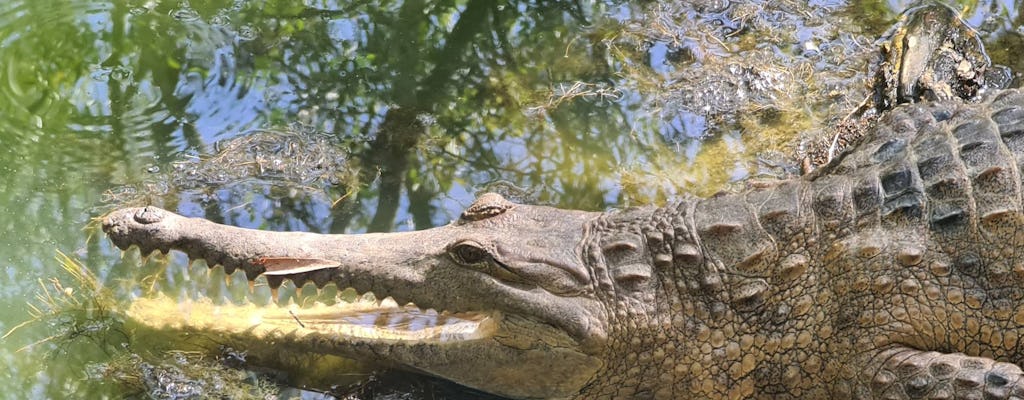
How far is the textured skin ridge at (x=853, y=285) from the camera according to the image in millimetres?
4273

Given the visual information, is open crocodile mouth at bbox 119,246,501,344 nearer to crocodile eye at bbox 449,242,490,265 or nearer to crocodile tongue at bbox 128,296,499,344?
crocodile tongue at bbox 128,296,499,344

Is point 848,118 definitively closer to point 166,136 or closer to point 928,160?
point 928,160

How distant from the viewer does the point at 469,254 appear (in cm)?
447

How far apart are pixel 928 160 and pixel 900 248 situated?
0.50m

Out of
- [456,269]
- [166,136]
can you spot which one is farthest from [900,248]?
[166,136]

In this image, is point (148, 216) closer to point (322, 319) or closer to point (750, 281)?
point (322, 319)

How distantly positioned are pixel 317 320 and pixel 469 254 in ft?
3.42

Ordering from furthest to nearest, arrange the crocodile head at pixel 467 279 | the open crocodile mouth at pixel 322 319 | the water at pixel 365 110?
the water at pixel 365 110
the open crocodile mouth at pixel 322 319
the crocodile head at pixel 467 279

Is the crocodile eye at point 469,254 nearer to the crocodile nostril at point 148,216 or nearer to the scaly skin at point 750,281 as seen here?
A: the scaly skin at point 750,281

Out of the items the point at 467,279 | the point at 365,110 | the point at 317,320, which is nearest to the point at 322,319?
the point at 317,320

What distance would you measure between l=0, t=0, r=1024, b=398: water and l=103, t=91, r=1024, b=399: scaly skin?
4.54 feet

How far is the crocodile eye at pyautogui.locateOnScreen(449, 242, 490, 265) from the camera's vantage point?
445 centimetres

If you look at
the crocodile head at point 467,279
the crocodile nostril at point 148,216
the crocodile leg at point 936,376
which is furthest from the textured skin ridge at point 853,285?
the crocodile nostril at point 148,216

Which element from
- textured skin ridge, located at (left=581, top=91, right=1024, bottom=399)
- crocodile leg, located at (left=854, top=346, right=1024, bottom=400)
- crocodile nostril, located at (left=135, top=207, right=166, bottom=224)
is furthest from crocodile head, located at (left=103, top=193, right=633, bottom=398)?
crocodile leg, located at (left=854, top=346, right=1024, bottom=400)
